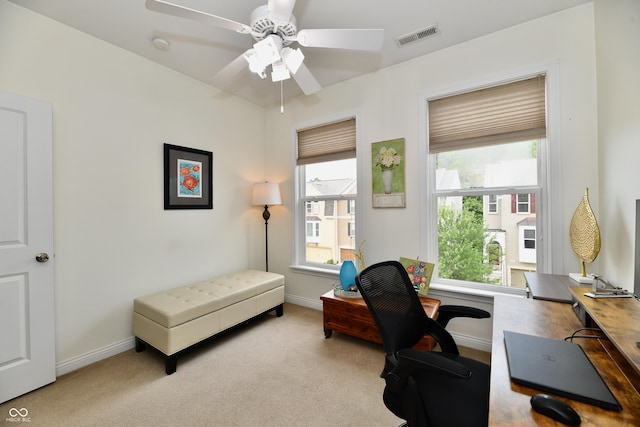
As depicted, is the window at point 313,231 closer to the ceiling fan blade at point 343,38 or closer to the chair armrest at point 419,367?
the ceiling fan blade at point 343,38

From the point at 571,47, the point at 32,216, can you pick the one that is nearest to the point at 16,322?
the point at 32,216

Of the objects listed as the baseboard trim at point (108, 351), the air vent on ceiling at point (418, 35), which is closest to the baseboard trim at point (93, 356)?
the baseboard trim at point (108, 351)

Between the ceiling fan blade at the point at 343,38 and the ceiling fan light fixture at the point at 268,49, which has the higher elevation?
the ceiling fan blade at the point at 343,38

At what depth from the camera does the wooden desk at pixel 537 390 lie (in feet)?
2.43

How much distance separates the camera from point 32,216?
6.27ft

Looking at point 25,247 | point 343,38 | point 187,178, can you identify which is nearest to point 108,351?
point 25,247

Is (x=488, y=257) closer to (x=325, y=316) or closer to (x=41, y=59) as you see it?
(x=325, y=316)

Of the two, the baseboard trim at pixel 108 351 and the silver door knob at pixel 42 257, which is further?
the baseboard trim at pixel 108 351

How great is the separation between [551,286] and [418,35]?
2.19 meters

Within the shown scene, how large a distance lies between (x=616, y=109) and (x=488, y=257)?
134 centimetres

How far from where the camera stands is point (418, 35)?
229cm

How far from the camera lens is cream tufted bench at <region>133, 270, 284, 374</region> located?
2.13 m

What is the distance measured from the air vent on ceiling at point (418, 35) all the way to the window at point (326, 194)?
944mm

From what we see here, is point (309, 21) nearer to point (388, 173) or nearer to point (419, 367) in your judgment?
point (388, 173)
